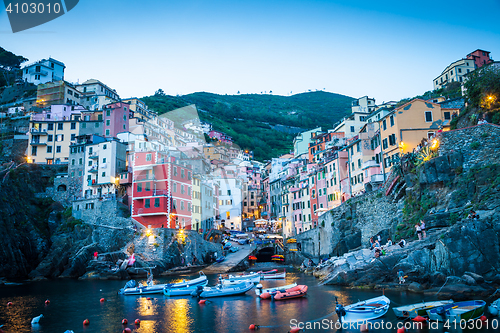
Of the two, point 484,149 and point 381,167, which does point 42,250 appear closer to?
point 381,167

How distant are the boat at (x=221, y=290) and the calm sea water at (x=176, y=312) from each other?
72 cm

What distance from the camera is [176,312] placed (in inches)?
1219

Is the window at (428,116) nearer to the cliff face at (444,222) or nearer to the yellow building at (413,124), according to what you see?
the yellow building at (413,124)

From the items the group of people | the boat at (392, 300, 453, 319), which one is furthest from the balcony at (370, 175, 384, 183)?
the boat at (392, 300, 453, 319)

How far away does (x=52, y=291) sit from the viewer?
43000mm

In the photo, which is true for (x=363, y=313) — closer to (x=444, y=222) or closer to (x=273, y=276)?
(x=444, y=222)

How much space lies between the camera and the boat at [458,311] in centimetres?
2173

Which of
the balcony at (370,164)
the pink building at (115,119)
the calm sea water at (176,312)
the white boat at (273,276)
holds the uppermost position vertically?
the pink building at (115,119)

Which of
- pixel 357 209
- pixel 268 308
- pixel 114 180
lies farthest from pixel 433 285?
pixel 114 180

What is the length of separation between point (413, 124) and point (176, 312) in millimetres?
36549

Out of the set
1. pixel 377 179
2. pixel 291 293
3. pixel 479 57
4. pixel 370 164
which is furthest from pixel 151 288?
pixel 479 57

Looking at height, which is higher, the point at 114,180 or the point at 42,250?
the point at 114,180

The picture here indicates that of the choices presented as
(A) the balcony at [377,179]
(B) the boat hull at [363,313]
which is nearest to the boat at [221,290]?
(B) the boat hull at [363,313]

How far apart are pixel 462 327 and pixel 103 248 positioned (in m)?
52.8
